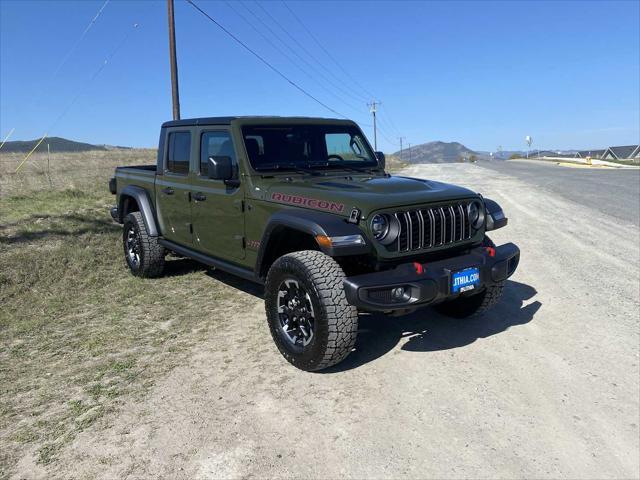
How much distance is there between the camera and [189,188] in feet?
17.4

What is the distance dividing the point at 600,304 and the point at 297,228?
327 centimetres

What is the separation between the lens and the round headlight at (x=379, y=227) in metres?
3.55

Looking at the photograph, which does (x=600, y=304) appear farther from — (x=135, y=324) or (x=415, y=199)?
(x=135, y=324)

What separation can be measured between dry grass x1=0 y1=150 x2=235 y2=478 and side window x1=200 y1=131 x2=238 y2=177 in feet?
4.93

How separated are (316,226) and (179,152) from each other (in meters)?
2.71

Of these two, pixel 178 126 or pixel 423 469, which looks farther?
pixel 178 126

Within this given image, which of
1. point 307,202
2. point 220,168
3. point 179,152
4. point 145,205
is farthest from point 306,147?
point 145,205

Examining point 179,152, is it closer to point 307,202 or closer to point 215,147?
point 215,147

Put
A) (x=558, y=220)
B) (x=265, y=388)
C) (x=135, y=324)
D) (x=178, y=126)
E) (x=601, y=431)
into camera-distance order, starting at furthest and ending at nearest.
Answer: (x=558, y=220) < (x=178, y=126) < (x=135, y=324) < (x=265, y=388) < (x=601, y=431)

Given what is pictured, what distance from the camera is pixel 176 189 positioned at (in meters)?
5.57

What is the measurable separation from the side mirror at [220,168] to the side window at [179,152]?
1109 millimetres

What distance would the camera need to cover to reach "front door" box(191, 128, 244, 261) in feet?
15.1

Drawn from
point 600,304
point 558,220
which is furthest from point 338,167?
point 558,220

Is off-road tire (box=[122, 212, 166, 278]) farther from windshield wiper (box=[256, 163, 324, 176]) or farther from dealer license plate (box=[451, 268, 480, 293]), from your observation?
dealer license plate (box=[451, 268, 480, 293])
